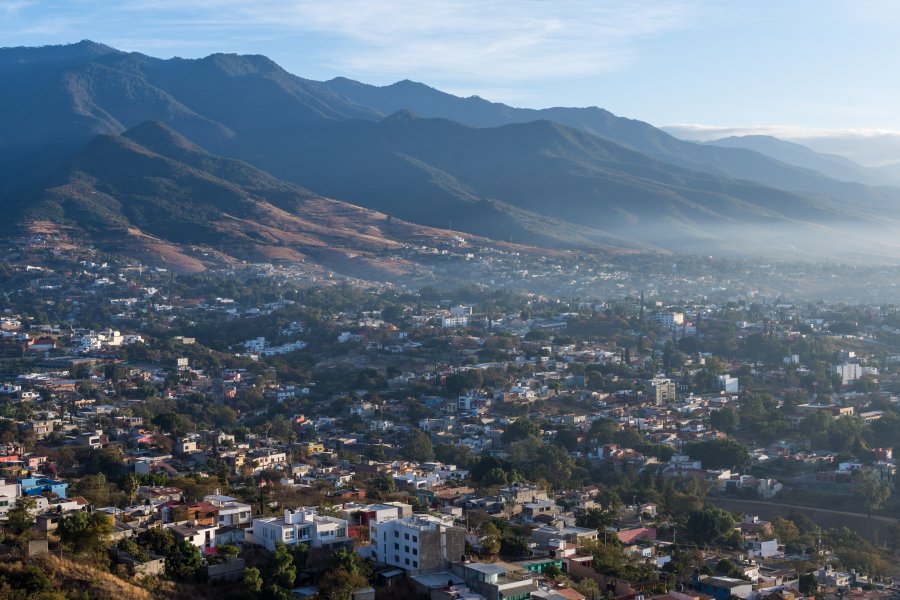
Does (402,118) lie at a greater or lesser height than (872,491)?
greater

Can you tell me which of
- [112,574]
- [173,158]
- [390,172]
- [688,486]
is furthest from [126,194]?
[112,574]

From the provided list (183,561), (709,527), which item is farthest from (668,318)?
(183,561)

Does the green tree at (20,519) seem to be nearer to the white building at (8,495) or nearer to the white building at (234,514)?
the white building at (8,495)

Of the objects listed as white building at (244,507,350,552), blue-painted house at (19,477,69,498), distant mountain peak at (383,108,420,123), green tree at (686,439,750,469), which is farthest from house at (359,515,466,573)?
distant mountain peak at (383,108,420,123)

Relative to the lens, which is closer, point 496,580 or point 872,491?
point 496,580

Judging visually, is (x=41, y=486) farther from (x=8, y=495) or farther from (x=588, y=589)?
(x=588, y=589)

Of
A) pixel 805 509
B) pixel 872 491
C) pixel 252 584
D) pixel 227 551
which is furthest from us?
pixel 805 509

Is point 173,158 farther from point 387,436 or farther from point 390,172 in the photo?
point 387,436

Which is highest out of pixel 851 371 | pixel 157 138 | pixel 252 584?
pixel 157 138

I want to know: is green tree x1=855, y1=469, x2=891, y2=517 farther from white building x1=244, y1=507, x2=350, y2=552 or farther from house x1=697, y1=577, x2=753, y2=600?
white building x1=244, y1=507, x2=350, y2=552
